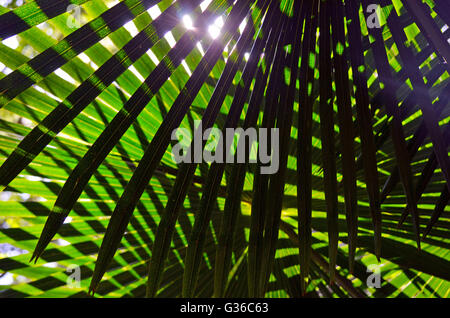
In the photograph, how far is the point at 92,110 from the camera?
1.11 meters

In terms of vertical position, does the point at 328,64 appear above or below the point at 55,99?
below

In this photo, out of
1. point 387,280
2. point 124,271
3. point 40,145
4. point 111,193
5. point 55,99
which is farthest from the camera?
point 387,280

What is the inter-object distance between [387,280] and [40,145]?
155 centimetres

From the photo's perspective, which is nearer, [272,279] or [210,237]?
[210,237]

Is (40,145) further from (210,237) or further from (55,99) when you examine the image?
(210,237)

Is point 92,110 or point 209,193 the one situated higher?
point 92,110

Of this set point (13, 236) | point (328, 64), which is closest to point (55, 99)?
point (13, 236)

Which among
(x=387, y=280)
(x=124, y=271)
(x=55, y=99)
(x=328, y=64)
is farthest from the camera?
(x=387, y=280)
